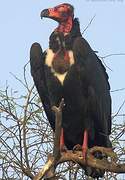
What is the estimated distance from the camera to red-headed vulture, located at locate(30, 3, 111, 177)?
5.66 meters

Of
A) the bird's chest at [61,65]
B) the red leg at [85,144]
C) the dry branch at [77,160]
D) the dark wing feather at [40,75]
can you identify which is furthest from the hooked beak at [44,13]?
the dry branch at [77,160]

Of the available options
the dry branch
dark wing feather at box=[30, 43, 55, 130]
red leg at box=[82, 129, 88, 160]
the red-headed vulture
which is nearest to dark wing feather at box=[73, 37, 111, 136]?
the red-headed vulture

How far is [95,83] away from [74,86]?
23 cm

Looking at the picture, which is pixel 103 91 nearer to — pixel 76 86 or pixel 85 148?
pixel 76 86

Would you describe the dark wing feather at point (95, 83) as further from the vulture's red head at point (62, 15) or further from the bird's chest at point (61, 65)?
the vulture's red head at point (62, 15)

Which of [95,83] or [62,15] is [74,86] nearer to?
[95,83]

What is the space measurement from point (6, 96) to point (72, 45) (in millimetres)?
970

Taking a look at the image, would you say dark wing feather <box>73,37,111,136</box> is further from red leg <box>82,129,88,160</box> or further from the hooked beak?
the hooked beak

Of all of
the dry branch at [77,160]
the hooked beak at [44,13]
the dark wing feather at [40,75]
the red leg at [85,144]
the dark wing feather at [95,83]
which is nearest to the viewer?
the dry branch at [77,160]

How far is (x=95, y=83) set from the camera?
5.74 meters

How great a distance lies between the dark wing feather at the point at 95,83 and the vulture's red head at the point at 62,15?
49cm

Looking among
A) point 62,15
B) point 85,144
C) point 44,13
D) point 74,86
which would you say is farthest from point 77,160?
point 62,15

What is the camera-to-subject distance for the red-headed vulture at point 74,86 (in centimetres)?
566

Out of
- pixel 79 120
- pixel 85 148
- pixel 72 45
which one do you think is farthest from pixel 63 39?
pixel 85 148
